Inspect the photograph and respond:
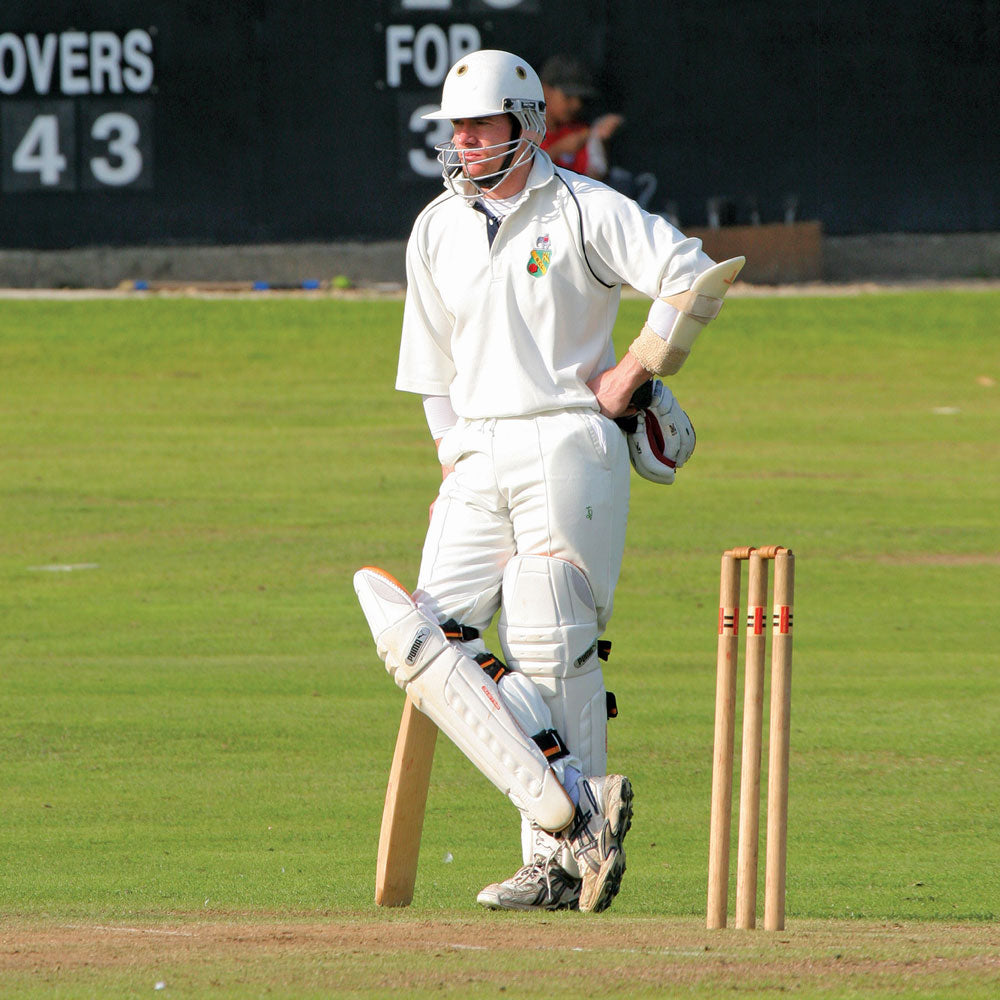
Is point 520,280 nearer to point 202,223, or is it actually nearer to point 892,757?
point 892,757

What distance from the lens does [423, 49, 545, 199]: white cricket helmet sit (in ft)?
17.1

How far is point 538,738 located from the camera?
16.5ft

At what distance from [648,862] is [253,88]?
16414mm

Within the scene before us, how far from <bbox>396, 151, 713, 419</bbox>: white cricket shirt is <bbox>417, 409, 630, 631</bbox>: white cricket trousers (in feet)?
0.27

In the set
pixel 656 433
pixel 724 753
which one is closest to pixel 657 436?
pixel 656 433

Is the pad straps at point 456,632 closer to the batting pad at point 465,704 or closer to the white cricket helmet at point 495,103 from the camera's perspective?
the batting pad at point 465,704

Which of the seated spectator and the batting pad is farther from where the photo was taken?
the seated spectator

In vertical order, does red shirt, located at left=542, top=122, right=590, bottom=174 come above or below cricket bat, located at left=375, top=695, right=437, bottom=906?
above

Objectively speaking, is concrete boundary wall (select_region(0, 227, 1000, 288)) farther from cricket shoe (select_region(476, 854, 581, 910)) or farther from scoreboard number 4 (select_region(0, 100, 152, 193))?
cricket shoe (select_region(476, 854, 581, 910))

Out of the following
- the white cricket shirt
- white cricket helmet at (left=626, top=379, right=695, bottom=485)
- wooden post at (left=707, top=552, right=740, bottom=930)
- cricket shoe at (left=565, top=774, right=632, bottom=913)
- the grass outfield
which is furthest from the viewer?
white cricket helmet at (left=626, top=379, right=695, bottom=485)

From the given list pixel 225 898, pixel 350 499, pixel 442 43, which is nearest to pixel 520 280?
pixel 225 898

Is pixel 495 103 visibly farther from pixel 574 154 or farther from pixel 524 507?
pixel 574 154

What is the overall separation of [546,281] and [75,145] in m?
16.6

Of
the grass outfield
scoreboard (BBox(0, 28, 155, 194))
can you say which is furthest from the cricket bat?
scoreboard (BBox(0, 28, 155, 194))
